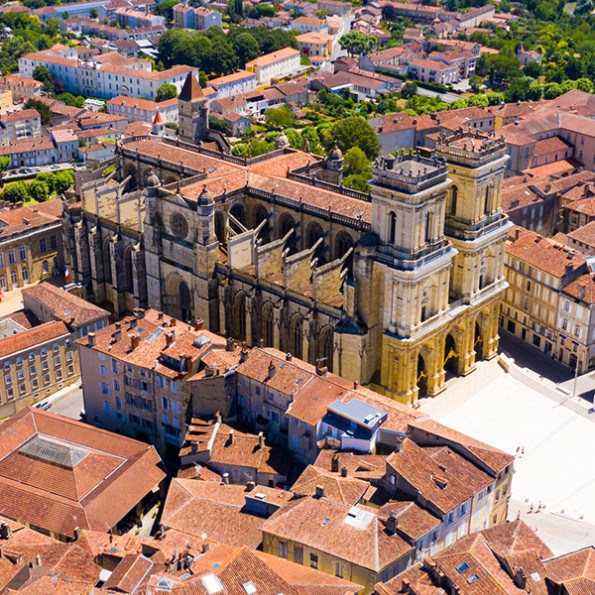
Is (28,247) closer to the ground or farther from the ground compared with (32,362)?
farther from the ground

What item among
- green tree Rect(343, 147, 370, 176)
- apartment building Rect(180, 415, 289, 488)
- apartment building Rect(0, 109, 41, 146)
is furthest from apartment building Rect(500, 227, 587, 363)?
apartment building Rect(0, 109, 41, 146)

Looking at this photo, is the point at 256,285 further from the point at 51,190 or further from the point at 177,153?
the point at 51,190

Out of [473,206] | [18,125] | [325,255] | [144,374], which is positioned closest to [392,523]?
[144,374]

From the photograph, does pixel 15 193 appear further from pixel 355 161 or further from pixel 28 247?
pixel 355 161

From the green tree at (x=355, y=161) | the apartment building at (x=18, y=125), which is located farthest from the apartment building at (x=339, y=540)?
the apartment building at (x=18, y=125)

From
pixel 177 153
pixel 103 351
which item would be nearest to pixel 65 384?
pixel 103 351
